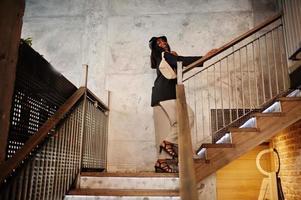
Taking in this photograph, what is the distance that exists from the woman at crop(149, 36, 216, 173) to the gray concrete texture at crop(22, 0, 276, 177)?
0.86m

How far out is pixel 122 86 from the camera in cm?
450

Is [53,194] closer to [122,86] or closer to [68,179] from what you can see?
[68,179]

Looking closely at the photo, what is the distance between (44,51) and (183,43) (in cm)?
224

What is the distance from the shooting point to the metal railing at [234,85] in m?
4.24

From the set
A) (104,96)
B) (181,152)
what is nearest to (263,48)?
(104,96)

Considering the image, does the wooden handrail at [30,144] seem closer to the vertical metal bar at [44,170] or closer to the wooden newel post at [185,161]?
the vertical metal bar at [44,170]

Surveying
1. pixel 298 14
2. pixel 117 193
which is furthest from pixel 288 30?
pixel 117 193

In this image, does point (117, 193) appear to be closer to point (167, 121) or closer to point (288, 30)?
point (167, 121)

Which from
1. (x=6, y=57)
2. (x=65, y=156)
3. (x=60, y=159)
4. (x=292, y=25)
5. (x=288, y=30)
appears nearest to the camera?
(x=6, y=57)

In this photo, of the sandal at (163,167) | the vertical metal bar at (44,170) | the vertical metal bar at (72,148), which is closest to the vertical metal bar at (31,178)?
the vertical metal bar at (44,170)

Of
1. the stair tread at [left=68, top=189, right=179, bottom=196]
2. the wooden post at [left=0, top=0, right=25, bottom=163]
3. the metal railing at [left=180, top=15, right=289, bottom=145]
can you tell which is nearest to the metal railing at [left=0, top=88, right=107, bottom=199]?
the stair tread at [left=68, top=189, right=179, bottom=196]

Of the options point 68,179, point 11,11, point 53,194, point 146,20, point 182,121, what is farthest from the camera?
point 146,20

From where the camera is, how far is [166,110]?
3350 mm

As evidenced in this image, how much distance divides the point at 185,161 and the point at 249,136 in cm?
168
